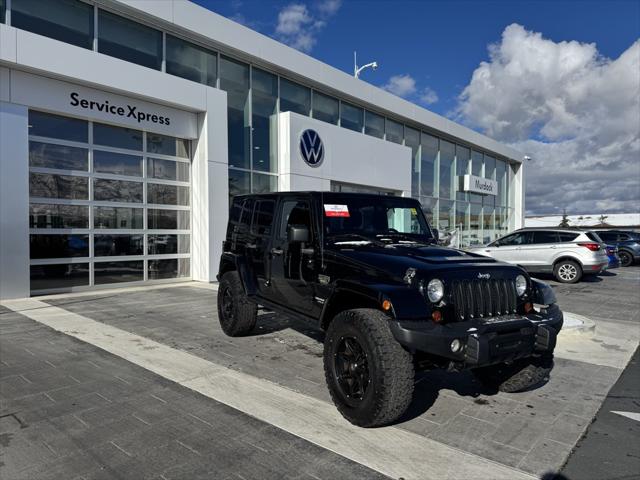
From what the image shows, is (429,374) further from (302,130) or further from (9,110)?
(302,130)

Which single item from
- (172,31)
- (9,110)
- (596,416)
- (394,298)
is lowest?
(596,416)

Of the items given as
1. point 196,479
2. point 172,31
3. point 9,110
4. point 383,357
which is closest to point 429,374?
point 383,357

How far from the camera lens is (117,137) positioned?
11.1 m

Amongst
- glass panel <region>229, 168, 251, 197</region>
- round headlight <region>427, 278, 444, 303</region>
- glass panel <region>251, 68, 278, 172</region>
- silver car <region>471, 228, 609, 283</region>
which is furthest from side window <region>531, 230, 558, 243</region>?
round headlight <region>427, 278, 444, 303</region>

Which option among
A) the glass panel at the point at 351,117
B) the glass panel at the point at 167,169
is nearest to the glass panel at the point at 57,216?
the glass panel at the point at 167,169

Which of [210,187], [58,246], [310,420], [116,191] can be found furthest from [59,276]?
[310,420]

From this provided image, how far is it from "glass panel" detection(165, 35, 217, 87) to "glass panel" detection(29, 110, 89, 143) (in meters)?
2.78

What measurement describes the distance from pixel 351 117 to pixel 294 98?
3222 mm

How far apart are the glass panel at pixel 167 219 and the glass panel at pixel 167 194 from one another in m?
0.24

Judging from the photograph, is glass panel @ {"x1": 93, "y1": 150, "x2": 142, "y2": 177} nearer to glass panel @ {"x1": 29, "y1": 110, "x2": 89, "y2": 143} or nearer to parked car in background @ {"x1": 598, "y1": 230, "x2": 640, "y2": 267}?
glass panel @ {"x1": 29, "y1": 110, "x2": 89, "y2": 143}

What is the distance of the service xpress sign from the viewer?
25078 millimetres

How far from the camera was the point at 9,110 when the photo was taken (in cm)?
904

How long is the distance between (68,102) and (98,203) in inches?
87.9

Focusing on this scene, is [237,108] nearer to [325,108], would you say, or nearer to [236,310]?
[325,108]
